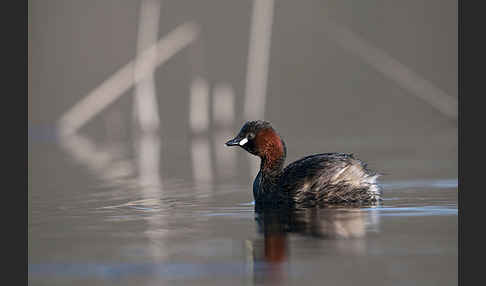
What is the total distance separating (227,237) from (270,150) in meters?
3.45

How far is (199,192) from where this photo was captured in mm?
14359

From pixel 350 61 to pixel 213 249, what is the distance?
4104 centimetres

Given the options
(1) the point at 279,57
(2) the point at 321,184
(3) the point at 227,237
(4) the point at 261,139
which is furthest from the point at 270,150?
(1) the point at 279,57

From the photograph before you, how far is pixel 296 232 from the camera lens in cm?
973

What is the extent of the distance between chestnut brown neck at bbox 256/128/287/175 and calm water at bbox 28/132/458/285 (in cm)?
56

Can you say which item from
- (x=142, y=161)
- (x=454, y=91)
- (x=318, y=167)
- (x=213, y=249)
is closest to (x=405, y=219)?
(x=318, y=167)

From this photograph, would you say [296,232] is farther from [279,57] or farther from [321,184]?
[279,57]

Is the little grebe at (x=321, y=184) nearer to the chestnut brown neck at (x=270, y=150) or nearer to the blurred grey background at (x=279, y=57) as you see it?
the chestnut brown neck at (x=270, y=150)

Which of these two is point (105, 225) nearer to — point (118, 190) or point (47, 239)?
point (47, 239)

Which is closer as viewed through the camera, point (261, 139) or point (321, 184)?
point (321, 184)

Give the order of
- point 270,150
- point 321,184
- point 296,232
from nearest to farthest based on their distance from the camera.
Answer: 1. point 296,232
2. point 321,184
3. point 270,150

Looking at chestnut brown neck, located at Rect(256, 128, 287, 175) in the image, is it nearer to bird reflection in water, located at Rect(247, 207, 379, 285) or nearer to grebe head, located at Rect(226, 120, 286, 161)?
grebe head, located at Rect(226, 120, 286, 161)

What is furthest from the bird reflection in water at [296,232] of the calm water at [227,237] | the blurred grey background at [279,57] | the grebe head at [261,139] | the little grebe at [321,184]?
the blurred grey background at [279,57]

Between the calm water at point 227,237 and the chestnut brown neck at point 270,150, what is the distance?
1.84 feet
